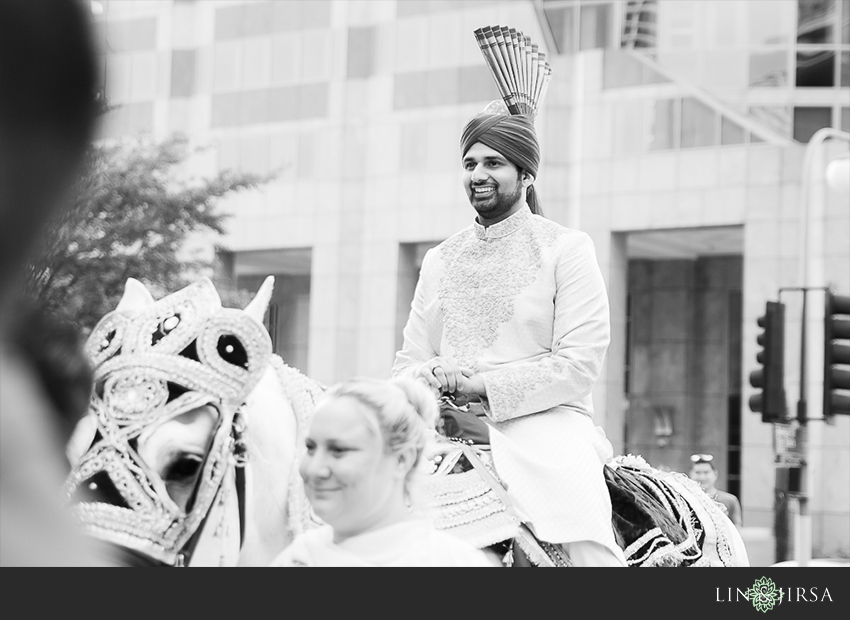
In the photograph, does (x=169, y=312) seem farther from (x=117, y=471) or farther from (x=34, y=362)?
(x=34, y=362)

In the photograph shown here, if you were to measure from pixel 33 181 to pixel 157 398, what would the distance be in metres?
2.16

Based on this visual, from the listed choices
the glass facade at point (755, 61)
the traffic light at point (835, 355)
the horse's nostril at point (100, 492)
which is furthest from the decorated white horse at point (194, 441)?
the glass facade at point (755, 61)

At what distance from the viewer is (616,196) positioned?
25781 mm

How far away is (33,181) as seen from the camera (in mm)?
598

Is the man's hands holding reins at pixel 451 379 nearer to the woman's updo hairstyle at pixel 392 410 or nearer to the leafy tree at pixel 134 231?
the woman's updo hairstyle at pixel 392 410

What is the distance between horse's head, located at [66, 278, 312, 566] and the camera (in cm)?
259

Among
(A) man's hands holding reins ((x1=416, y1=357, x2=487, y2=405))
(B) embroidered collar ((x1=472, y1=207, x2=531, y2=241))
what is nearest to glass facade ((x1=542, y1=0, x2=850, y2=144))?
(B) embroidered collar ((x1=472, y1=207, x2=531, y2=241))

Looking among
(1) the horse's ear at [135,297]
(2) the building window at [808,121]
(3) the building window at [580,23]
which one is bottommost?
(1) the horse's ear at [135,297]

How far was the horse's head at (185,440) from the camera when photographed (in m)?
2.59

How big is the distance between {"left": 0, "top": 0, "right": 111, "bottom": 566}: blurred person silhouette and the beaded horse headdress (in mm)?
1960

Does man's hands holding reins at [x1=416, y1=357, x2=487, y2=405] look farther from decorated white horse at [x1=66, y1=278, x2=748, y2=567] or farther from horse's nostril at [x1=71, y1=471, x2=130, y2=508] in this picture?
horse's nostril at [x1=71, y1=471, x2=130, y2=508]

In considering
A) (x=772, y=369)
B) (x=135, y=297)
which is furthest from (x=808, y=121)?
(x=135, y=297)

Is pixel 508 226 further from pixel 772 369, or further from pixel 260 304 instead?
pixel 772 369

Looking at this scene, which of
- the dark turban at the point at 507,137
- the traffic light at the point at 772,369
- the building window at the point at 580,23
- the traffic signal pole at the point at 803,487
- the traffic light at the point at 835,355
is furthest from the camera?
the building window at the point at 580,23
